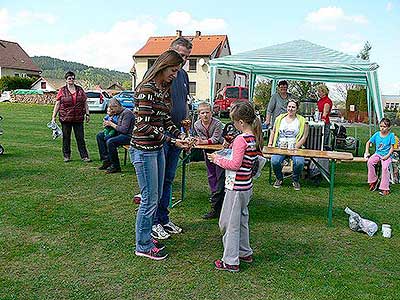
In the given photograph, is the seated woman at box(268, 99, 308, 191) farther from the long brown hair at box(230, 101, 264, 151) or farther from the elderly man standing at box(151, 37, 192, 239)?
the long brown hair at box(230, 101, 264, 151)

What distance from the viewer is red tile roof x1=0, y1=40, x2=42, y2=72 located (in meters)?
56.1

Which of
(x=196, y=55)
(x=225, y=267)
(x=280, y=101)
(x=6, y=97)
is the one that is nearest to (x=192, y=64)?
(x=196, y=55)

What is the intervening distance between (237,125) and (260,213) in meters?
1.95

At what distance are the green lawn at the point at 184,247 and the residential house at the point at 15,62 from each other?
53.5 m

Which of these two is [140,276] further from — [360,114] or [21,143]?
[360,114]

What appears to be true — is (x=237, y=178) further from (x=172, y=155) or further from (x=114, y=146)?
(x=114, y=146)

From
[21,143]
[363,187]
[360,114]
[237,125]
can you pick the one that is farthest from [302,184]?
[360,114]

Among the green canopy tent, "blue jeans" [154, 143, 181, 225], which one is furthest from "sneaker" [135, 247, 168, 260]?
the green canopy tent

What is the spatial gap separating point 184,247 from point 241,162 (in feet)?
3.44

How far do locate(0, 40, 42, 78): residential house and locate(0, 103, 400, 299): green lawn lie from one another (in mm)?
53478

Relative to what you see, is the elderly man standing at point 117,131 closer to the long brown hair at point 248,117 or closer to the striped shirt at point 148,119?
the striped shirt at point 148,119

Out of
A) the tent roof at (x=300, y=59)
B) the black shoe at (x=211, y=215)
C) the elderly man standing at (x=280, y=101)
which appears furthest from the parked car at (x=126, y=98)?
the black shoe at (x=211, y=215)

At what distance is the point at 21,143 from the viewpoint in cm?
1070

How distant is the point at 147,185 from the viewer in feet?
12.3
